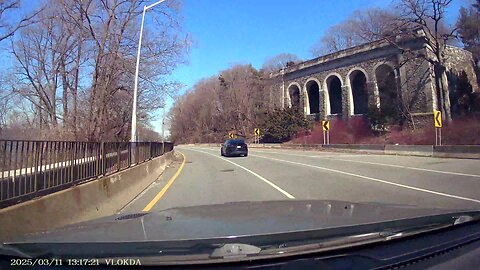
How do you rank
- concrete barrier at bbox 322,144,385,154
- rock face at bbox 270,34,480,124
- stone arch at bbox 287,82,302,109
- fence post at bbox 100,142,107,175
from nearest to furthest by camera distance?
fence post at bbox 100,142,107,175 → concrete barrier at bbox 322,144,385,154 → rock face at bbox 270,34,480,124 → stone arch at bbox 287,82,302,109

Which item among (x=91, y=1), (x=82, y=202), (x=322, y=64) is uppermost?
(x=322, y=64)

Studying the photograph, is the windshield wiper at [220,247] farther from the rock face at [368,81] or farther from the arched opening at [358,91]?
the arched opening at [358,91]

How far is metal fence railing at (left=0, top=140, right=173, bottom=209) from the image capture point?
5.59 m

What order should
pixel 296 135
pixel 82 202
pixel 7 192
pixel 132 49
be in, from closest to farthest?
1. pixel 7 192
2. pixel 82 202
3. pixel 132 49
4. pixel 296 135

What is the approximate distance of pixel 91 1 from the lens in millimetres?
22969

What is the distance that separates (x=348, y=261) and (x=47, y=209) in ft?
16.2

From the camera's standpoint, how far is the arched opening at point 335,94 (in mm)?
70669

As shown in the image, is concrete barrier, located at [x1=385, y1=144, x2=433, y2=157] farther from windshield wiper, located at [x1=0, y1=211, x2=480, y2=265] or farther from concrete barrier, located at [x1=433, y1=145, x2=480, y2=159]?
windshield wiper, located at [x1=0, y1=211, x2=480, y2=265]

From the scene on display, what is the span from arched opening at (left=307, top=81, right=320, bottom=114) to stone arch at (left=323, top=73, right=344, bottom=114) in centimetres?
401

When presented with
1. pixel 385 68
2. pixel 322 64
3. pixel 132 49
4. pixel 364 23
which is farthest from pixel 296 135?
pixel 132 49

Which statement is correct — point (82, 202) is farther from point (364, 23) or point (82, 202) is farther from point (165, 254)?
point (364, 23)

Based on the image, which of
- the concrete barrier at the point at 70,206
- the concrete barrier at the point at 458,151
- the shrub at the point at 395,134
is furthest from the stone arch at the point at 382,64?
the concrete barrier at the point at 70,206

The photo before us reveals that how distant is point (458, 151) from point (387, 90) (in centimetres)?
3599

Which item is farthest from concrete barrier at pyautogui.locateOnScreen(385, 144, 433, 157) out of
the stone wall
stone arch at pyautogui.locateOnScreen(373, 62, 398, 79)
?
the stone wall
